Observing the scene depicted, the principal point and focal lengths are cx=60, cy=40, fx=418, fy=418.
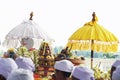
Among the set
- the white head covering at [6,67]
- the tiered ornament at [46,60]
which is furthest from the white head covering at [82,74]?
the tiered ornament at [46,60]

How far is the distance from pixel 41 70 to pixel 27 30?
4.16 meters

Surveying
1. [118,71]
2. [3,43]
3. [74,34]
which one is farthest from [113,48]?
[118,71]

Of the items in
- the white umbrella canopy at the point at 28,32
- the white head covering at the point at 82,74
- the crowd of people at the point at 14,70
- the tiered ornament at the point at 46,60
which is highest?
the white umbrella canopy at the point at 28,32

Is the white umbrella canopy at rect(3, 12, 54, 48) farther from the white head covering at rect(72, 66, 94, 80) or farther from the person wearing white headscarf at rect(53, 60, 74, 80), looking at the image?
the white head covering at rect(72, 66, 94, 80)

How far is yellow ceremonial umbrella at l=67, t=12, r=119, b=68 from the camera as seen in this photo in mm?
14984

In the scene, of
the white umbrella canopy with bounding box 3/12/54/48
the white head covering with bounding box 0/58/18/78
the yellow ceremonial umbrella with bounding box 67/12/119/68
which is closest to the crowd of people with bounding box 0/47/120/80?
the white head covering with bounding box 0/58/18/78

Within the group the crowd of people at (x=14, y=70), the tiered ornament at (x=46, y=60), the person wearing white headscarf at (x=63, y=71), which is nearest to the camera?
the crowd of people at (x=14, y=70)

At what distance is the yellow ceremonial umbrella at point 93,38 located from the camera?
1498 cm

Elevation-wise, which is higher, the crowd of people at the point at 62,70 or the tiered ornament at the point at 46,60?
the crowd of people at the point at 62,70

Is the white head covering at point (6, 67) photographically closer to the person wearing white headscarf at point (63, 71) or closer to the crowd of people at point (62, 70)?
the crowd of people at point (62, 70)

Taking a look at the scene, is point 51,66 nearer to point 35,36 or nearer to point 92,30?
point 92,30

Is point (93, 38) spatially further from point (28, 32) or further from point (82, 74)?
point (82, 74)

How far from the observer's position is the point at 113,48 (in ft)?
51.3

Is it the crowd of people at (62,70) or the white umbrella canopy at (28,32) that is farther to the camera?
the white umbrella canopy at (28,32)
